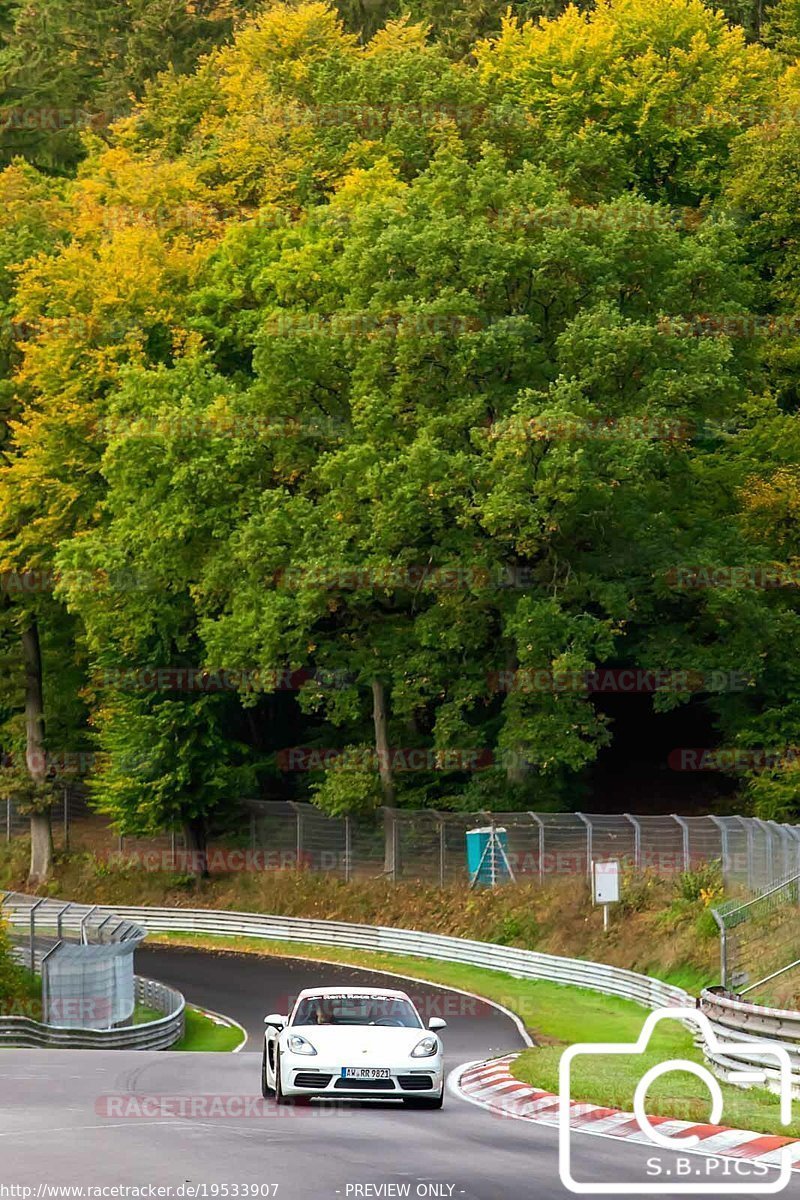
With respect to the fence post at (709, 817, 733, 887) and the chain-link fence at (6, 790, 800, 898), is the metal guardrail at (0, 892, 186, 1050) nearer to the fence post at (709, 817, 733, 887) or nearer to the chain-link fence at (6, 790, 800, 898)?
the chain-link fence at (6, 790, 800, 898)

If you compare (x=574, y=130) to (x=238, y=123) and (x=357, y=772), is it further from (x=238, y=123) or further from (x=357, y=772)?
(x=357, y=772)

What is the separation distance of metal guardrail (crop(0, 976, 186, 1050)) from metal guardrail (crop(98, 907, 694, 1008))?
29.5 feet

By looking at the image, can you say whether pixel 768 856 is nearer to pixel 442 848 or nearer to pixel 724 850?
pixel 724 850

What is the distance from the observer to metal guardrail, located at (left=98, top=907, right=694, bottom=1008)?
1531 inches

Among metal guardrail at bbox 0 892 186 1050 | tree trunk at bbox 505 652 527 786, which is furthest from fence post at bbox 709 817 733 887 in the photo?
metal guardrail at bbox 0 892 186 1050

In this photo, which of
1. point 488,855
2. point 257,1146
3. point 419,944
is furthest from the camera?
point 488,855

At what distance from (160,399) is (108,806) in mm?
12988

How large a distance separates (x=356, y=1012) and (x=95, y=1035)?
609 inches

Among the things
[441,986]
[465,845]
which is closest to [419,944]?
[465,845]

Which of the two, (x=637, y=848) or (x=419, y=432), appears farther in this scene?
(x=419, y=432)

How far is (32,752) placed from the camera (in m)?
65.5

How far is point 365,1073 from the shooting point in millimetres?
19625

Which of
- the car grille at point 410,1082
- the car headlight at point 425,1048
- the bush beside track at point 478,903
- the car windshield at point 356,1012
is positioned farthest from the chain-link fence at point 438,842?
the car grille at point 410,1082

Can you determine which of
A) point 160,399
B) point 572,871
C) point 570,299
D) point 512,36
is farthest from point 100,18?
A: point 572,871
